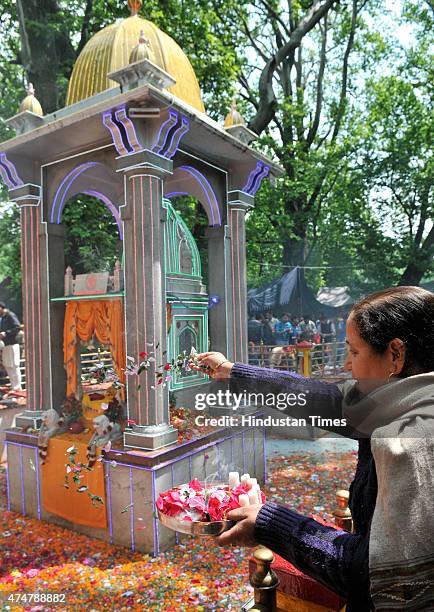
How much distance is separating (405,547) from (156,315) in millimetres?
3277

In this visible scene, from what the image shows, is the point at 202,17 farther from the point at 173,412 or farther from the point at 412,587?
the point at 412,587

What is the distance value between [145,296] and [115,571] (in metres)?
2.32

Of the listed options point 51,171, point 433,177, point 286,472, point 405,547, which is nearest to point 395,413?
point 405,547

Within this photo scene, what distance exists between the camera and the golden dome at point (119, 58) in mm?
4570

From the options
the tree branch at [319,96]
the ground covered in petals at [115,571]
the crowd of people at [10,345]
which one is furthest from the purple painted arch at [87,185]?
the tree branch at [319,96]

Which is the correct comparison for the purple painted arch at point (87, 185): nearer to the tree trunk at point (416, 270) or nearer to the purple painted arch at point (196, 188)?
the purple painted arch at point (196, 188)

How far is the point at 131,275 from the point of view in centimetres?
399

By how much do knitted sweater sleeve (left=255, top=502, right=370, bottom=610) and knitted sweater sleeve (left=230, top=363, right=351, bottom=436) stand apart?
1.33 feet

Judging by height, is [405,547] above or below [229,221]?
below

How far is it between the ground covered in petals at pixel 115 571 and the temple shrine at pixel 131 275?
16cm

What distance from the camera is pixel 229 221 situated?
524cm

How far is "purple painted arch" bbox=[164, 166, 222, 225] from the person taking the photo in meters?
4.91

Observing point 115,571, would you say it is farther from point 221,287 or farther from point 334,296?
point 334,296

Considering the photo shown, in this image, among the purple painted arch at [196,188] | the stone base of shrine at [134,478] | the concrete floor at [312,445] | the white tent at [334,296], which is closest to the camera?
the stone base of shrine at [134,478]
